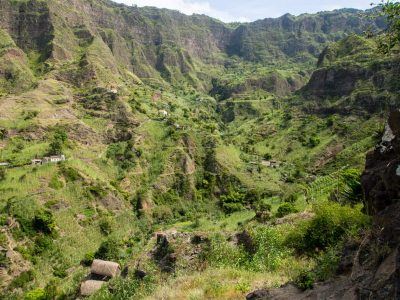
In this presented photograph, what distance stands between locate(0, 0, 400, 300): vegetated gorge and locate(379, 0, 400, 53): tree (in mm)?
86

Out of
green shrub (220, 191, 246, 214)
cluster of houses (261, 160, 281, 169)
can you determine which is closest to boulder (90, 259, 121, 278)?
green shrub (220, 191, 246, 214)

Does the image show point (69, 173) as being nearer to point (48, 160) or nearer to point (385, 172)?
point (48, 160)

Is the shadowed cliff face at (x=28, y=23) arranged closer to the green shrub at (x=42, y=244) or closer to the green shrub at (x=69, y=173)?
the green shrub at (x=69, y=173)

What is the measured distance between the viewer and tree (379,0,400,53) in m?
14.3

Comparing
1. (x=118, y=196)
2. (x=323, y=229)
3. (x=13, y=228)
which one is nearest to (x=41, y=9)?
(x=118, y=196)

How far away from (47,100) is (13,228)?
5220cm

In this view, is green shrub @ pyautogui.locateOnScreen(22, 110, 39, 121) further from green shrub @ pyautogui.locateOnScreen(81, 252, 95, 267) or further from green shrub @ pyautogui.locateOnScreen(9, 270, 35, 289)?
green shrub @ pyautogui.locateOnScreen(9, 270, 35, 289)

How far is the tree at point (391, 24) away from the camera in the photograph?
A: 1431 cm

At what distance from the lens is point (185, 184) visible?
9281 centimetres

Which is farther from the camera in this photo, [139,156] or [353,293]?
[139,156]

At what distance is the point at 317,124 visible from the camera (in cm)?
12062

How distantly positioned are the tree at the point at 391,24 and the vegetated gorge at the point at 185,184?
86 millimetres

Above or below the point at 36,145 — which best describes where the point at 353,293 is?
above

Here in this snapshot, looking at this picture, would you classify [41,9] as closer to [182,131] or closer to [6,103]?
[6,103]
